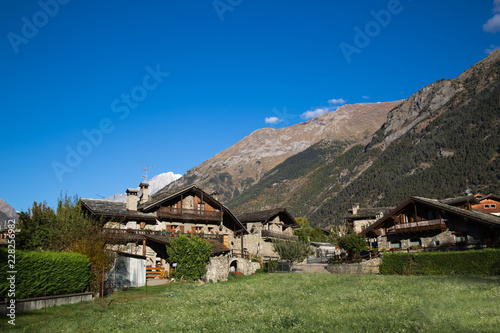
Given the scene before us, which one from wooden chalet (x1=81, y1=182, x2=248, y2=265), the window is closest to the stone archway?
wooden chalet (x1=81, y1=182, x2=248, y2=265)

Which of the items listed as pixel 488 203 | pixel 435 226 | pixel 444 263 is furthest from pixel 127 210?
pixel 488 203

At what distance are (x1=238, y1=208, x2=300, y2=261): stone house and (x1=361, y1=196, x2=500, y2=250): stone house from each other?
15807 millimetres

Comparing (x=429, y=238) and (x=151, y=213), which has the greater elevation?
(x=151, y=213)

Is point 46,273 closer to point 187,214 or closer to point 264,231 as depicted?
point 187,214

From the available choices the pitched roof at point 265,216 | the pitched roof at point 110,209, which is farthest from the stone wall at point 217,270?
the pitched roof at point 265,216

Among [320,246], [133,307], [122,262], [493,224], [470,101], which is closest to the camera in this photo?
[133,307]

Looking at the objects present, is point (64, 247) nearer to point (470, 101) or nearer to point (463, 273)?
point (463, 273)

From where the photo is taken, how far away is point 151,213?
150ft

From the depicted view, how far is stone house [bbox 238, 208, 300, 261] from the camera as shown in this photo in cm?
5869

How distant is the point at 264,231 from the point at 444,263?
30.2 m

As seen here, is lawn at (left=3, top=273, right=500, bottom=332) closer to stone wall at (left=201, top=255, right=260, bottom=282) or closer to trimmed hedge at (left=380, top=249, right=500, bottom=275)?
trimmed hedge at (left=380, top=249, right=500, bottom=275)

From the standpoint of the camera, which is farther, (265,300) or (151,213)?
(151,213)

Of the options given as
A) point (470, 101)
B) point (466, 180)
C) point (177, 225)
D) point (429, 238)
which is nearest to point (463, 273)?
point (429, 238)

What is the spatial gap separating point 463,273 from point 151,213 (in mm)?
33994
